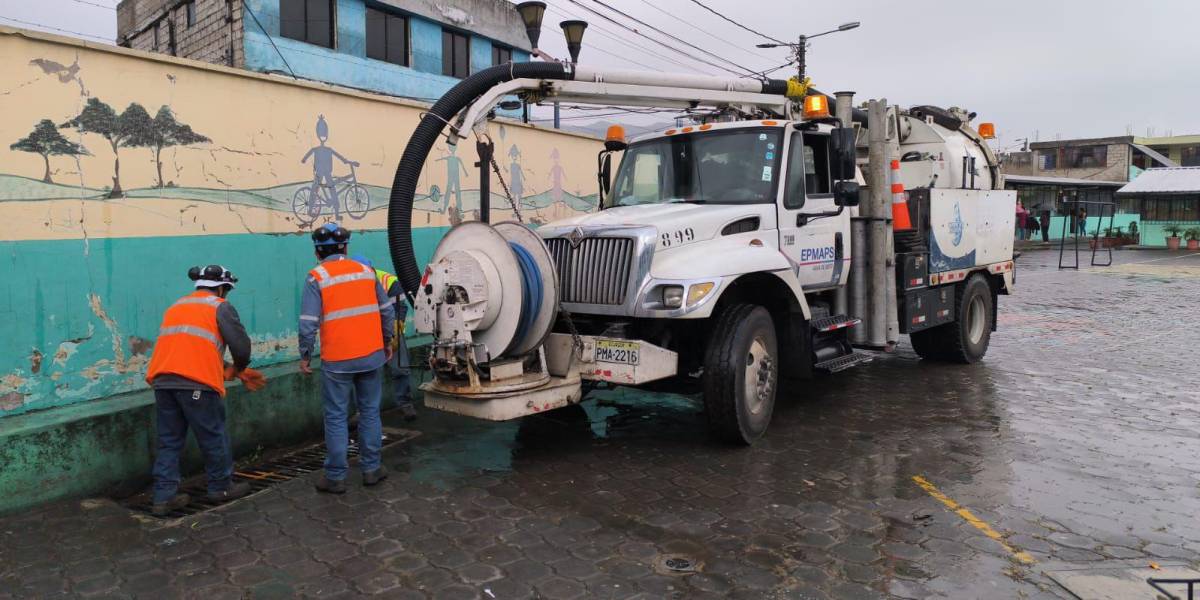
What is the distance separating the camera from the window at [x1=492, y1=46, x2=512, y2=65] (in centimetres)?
2586

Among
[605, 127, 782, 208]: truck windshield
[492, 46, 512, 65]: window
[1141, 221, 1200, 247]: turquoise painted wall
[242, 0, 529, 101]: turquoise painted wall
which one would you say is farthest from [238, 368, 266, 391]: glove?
[1141, 221, 1200, 247]: turquoise painted wall

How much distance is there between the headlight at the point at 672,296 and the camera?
17.8 ft

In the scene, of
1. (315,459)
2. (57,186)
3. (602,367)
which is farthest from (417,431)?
(57,186)

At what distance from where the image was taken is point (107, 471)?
5.04 m

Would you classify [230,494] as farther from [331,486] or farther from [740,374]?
[740,374]

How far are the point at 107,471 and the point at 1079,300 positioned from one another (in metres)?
16.6

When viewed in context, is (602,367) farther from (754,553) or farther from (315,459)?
(315,459)

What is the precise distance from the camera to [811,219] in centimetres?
677

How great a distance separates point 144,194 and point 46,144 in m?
0.66

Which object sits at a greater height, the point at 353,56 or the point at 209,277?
the point at 353,56

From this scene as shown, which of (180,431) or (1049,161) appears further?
(1049,161)

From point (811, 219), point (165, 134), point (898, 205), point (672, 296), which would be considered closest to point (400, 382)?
point (165, 134)

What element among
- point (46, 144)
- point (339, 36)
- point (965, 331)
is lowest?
point (965, 331)

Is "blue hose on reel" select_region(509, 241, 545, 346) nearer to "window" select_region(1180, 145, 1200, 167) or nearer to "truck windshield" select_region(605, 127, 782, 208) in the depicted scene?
"truck windshield" select_region(605, 127, 782, 208)
